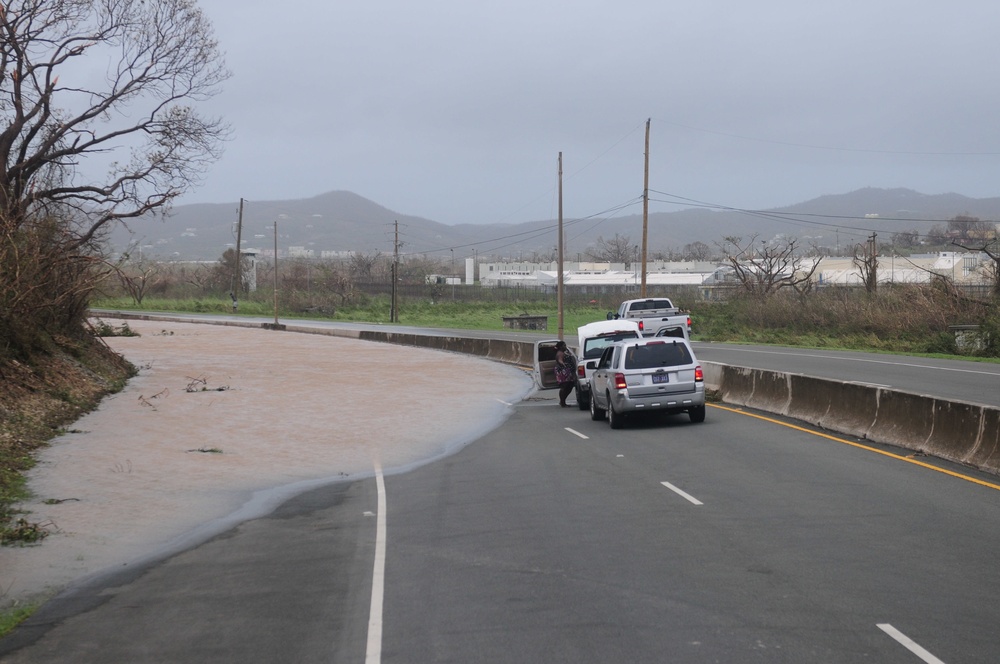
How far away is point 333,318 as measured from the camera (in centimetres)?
10494

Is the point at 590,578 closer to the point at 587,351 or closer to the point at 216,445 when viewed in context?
the point at 216,445

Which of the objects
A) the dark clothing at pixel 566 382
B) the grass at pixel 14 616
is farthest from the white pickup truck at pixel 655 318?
the grass at pixel 14 616

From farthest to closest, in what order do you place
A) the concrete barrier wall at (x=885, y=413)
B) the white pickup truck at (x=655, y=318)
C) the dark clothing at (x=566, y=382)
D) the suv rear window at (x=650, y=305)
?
the suv rear window at (x=650, y=305) → the white pickup truck at (x=655, y=318) → the dark clothing at (x=566, y=382) → the concrete barrier wall at (x=885, y=413)

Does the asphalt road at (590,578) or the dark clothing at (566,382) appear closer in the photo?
the asphalt road at (590,578)

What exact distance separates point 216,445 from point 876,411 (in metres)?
11.7

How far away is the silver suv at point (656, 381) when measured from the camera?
20312 millimetres

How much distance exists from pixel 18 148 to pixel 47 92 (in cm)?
226

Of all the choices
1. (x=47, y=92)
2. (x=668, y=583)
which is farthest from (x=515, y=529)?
(x=47, y=92)

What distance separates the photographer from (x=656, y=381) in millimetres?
20344

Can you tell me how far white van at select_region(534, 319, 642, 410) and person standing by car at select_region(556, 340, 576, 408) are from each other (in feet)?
0.93

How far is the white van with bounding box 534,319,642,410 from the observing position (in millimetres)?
25484

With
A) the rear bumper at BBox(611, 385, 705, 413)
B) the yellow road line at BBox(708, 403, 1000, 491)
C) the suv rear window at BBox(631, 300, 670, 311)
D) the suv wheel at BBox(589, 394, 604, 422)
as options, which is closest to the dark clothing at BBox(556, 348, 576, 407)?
the suv wheel at BBox(589, 394, 604, 422)

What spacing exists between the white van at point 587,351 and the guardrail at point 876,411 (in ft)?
8.16

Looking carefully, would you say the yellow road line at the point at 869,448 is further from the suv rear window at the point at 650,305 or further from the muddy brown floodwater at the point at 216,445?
the suv rear window at the point at 650,305
